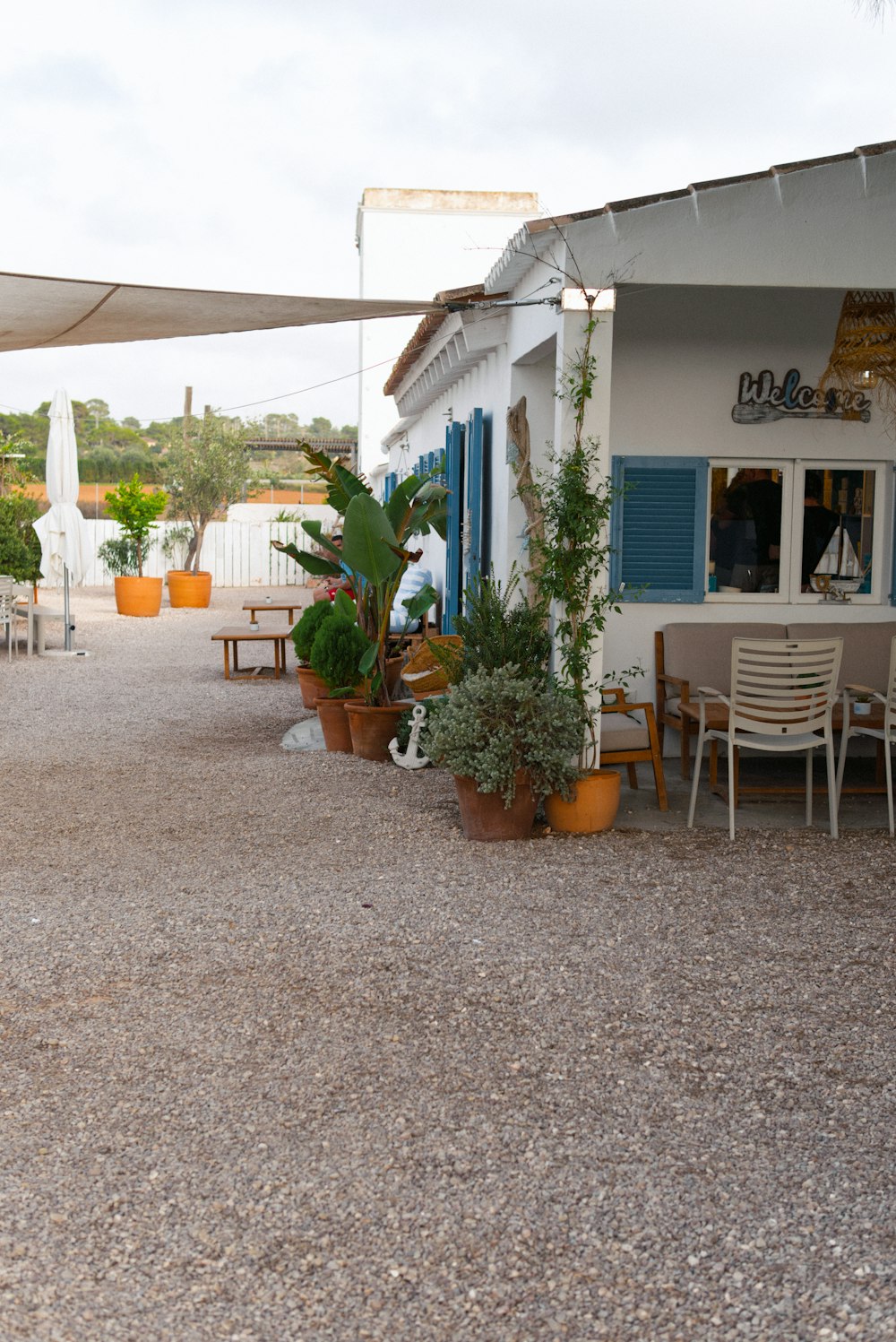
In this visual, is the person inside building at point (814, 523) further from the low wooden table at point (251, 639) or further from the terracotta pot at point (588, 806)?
the low wooden table at point (251, 639)

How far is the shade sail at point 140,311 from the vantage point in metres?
6.04

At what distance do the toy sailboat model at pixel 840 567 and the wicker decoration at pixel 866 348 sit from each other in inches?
35.3

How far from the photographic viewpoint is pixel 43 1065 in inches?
132

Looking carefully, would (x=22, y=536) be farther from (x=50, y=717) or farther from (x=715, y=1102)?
(x=715, y=1102)

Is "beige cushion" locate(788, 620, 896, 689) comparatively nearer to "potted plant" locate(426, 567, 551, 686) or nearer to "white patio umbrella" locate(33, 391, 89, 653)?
"potted plant" locate(426, 567, 551, 686)

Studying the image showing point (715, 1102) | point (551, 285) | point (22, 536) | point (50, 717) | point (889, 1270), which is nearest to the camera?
point (889, 1270)

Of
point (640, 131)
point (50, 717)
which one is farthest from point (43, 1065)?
point (640, 131)

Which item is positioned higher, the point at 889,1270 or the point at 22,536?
the point at 22,536

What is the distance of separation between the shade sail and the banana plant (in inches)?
43.6

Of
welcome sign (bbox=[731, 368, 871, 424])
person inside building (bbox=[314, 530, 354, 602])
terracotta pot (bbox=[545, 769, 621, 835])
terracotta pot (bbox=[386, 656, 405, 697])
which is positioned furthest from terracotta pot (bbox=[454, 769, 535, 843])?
welcome sign (bbox=[731, 368, 871, 424])

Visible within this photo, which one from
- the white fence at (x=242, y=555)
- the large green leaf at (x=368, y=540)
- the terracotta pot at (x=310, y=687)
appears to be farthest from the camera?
the white fence at (x=242, y=555)

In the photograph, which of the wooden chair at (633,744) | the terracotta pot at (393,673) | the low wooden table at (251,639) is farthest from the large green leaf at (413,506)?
the low wooden table at (251,639)

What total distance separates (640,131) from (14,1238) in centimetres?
1609

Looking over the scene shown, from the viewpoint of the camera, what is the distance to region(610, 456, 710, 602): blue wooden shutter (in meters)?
7.62
